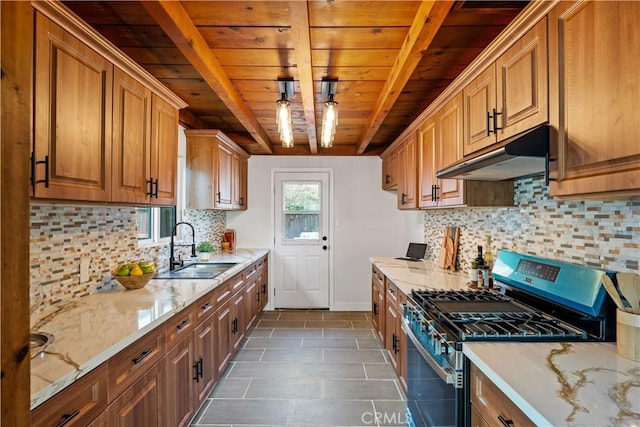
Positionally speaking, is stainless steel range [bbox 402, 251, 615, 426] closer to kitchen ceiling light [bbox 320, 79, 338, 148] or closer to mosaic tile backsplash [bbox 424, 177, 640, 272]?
mosaic tile backsplash [bbox 424, 177, 640, 272]

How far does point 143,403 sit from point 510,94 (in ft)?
7.20

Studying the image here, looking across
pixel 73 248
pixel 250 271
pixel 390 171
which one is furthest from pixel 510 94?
pixel 250 271

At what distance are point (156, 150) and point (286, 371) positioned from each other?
2.12 m

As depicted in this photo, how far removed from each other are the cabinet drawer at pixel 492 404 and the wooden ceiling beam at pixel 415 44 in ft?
4.84

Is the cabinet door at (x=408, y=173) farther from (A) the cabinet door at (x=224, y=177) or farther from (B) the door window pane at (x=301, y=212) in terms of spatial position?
(A) the cabinet door at (x=224, y=177)

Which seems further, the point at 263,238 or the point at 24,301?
the point at 263,238

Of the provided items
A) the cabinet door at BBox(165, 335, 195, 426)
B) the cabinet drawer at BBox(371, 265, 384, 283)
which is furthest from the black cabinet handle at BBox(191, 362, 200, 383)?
the cabinet drawer at BBox(371, 265, 384, 283)

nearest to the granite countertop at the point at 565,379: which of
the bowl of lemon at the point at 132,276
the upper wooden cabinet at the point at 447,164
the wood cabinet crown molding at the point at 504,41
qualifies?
the upper wooden cabinet at the point at 447,164

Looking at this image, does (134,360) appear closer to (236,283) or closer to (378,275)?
(236,283)

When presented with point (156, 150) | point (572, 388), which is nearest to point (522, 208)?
point (572, 388)

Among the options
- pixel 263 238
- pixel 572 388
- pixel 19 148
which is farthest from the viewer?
pixel 263 238

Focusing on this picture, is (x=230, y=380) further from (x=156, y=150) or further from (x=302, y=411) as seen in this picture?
(x=156, y=150)

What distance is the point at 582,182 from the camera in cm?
114

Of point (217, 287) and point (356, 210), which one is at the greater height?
point (356, 210)
